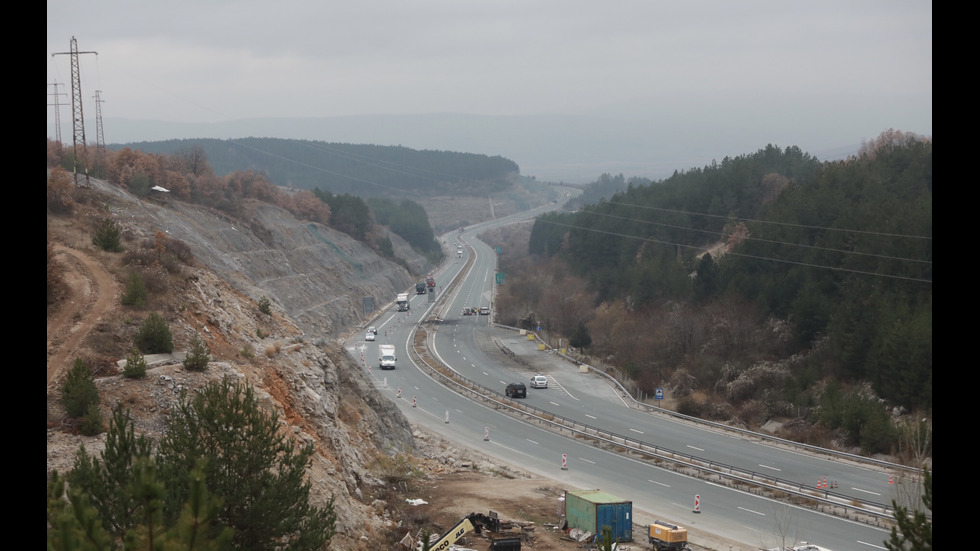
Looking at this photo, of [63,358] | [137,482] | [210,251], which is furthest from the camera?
[210,251]

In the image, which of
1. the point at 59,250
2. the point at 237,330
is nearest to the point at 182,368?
the point at 237,330

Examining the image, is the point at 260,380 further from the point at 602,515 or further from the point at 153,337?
the point at 602,515

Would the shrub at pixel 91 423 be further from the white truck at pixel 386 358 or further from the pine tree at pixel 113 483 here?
the white truck at pixel 386 358

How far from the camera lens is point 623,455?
3994 cm

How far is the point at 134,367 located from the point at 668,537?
16197mm

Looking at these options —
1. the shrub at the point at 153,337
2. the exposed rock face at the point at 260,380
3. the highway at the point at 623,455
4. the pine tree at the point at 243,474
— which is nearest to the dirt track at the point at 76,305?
the exposed rock face at the point at 260,380

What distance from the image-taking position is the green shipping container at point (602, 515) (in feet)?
87.1

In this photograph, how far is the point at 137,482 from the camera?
26.1 feet

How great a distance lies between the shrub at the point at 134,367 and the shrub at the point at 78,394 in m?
2.27

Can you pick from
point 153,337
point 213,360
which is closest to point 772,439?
point 213,360

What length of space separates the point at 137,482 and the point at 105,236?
26.5 m

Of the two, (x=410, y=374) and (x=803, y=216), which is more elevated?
(x=803, y=216)
